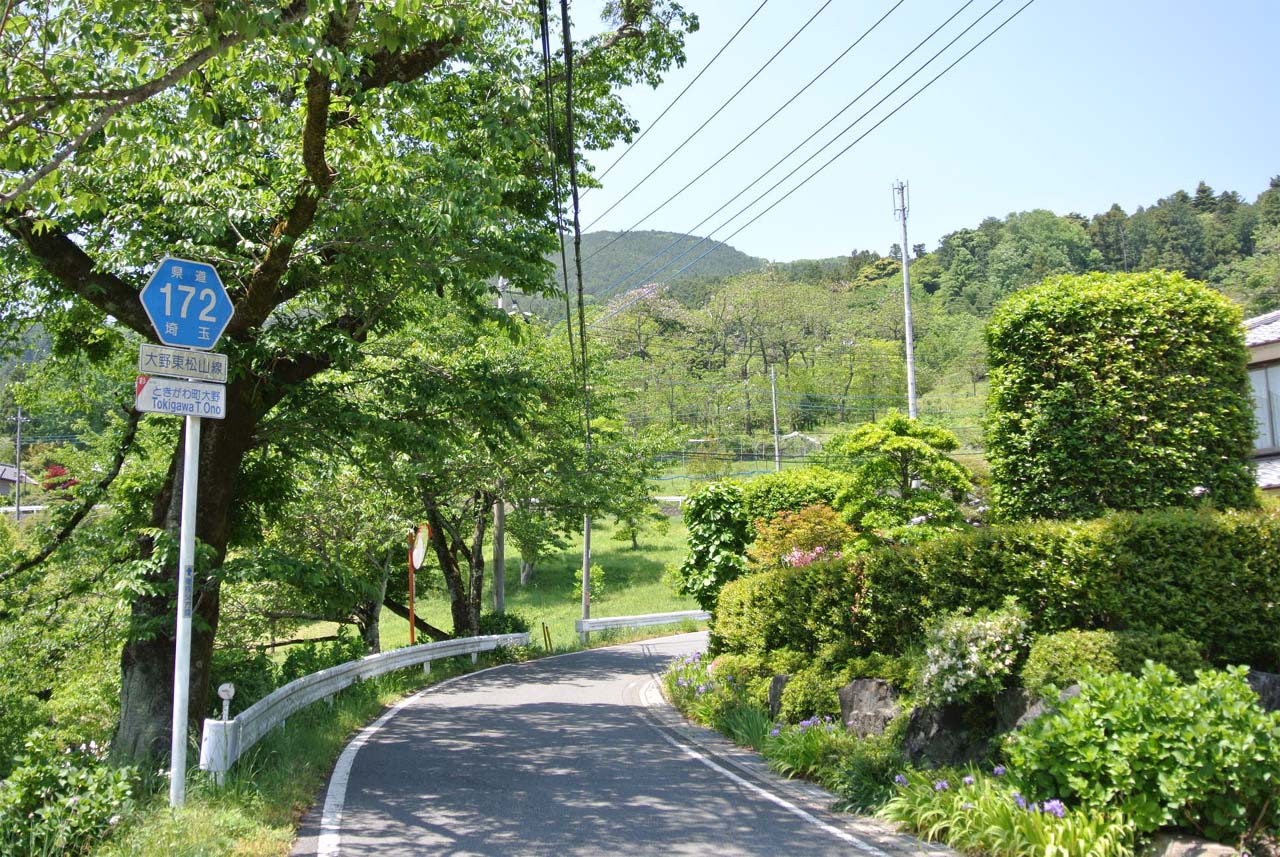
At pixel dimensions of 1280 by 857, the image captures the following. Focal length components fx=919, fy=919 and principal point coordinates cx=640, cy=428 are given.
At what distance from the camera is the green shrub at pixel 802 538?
13977mm

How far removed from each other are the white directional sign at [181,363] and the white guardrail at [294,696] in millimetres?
2770

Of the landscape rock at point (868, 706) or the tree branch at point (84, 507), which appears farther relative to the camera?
the tree branch at point (84, 507)

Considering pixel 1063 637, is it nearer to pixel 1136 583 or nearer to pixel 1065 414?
pixel 1136 583

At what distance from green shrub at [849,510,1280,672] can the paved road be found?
2488 mm

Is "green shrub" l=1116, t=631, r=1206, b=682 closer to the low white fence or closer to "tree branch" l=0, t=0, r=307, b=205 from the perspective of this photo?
"tree branch" l=0, t=0, r=307, b=205

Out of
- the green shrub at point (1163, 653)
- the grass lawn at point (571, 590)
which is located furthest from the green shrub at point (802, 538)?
the grass lawn at point (571, 590)

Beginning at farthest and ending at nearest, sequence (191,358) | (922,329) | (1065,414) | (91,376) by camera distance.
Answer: (922,329) < (91,376) < (1065,414) < (191,358)

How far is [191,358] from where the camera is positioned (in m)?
6.79

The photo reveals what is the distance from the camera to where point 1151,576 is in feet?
24.3

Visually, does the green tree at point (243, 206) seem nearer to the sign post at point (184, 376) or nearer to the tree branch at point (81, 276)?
the tree branch at point (81, 276)

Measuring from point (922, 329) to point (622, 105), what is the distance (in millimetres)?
61722

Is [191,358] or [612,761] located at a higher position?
[191,358]

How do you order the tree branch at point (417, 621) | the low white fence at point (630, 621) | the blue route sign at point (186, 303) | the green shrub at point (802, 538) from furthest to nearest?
the low white fence at point (630, 621), the tree branch at point (417, 621), the green shrub at point (802, 538), the blue route sign at point (186, 303)

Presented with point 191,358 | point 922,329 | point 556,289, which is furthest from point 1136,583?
point 922,329
